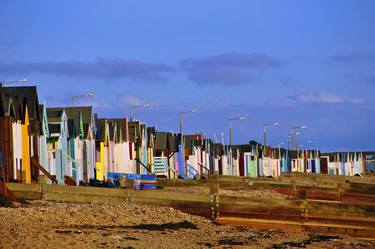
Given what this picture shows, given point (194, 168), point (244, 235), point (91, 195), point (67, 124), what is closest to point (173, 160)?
point (194, 168)

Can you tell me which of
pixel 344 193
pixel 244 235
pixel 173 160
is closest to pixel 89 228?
pixel 244 235

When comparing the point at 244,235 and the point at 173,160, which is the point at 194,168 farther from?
the point at 244,235

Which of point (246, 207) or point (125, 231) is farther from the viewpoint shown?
point (246, 207)

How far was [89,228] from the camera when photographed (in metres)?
25.0

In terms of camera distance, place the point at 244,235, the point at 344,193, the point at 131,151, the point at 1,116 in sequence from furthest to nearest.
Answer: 1. the point at 131,151
2. the point at 344,193
3. the point at 1,116
4. the point at 244,235

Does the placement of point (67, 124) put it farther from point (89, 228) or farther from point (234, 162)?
point (234, 162)

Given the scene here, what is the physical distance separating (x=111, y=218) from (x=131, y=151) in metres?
40.5

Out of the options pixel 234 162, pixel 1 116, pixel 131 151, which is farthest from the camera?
pixel 234 162

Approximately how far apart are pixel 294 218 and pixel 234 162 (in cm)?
8626

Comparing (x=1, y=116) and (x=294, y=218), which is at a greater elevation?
(x=1, y=116)

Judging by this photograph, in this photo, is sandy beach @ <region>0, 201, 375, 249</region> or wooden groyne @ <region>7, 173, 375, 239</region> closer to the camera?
sandy beach @ <region>0, 201, 375, 249</region>

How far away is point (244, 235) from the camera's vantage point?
2739 cm

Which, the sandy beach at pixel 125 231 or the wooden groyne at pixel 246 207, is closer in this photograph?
the sandy beach at pixel 125 231

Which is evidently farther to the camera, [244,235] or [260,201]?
[260,201]
